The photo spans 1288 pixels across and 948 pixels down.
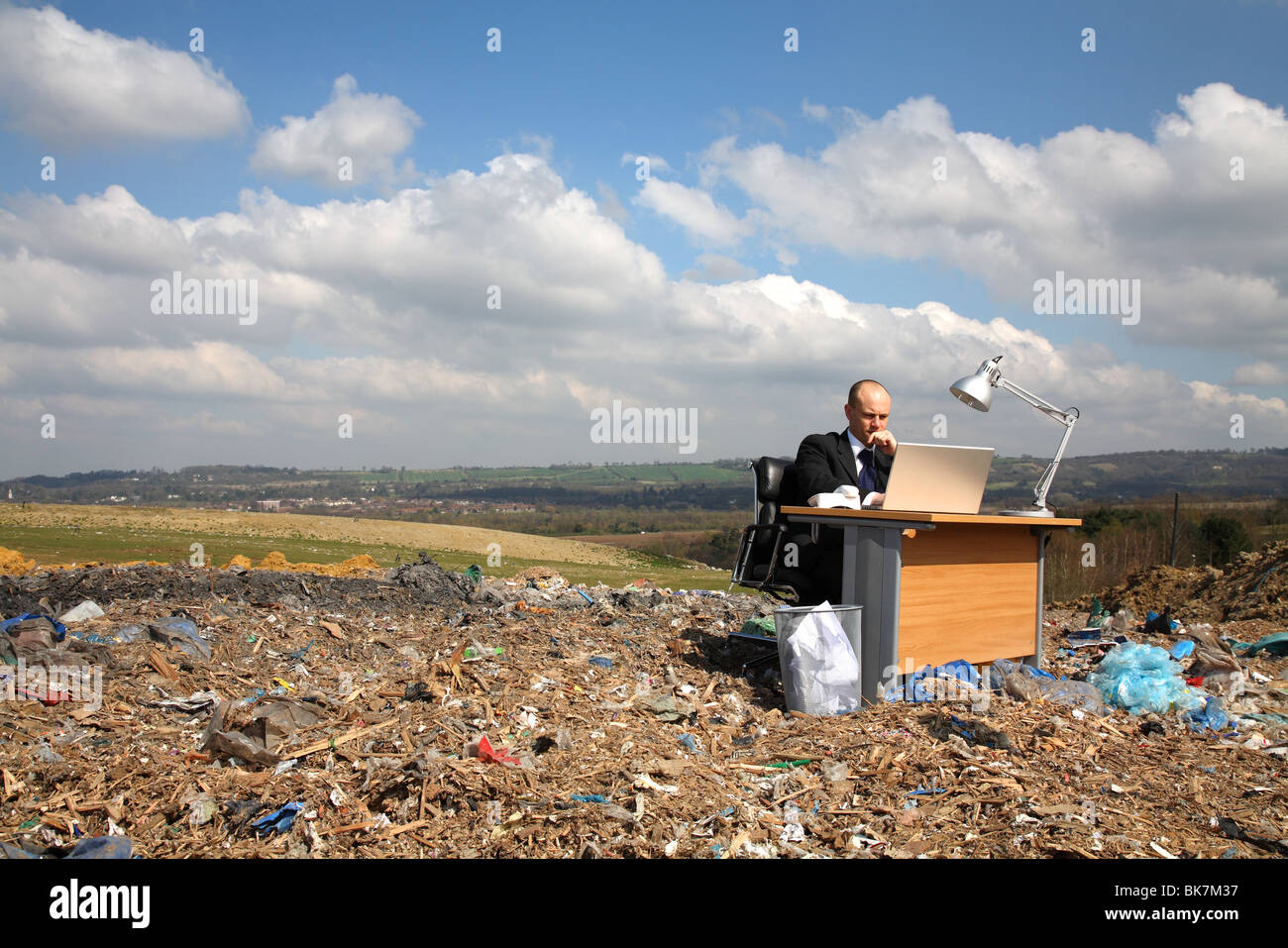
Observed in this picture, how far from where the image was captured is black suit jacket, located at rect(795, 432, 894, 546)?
19.5ft

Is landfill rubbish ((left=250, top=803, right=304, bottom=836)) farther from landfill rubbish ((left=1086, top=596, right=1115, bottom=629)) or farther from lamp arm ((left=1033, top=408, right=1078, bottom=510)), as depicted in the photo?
landfill rubbish ((left=1086, top=596, right=1115, bottom=629))

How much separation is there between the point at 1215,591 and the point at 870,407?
6749mm

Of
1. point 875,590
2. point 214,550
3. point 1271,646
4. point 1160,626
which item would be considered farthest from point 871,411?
point 214,550

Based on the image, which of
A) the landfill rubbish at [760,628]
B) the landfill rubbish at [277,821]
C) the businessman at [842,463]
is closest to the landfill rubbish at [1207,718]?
the businessman at [842,463]

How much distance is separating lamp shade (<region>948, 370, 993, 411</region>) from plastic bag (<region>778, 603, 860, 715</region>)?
68.4 inches

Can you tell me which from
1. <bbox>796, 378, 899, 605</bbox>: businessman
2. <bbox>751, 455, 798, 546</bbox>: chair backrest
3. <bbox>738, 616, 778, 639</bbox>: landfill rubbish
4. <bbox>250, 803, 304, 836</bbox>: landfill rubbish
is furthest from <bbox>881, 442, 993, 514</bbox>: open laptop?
<bbox>250, 803, 304, 836</bbox>: landfill rubbish

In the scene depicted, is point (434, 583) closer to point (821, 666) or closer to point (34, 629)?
point (34, 629)

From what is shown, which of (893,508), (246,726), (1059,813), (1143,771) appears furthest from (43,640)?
(1143,771)

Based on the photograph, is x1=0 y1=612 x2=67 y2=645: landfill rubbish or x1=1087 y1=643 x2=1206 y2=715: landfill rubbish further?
x1=0 y1=612 x2=67 y2=645: landfill rubbish

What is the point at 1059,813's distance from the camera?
3.54 metres

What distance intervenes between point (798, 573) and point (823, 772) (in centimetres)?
231

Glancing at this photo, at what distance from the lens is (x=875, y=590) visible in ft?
16.9
